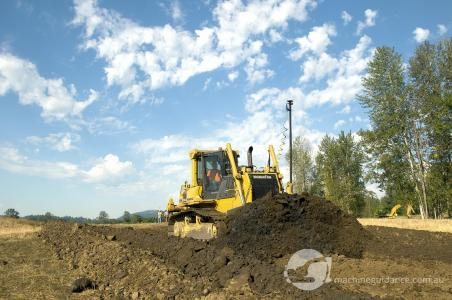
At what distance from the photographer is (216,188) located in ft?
47.2

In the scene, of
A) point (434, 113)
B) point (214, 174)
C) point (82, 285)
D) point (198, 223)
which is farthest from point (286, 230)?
point (434, 113)

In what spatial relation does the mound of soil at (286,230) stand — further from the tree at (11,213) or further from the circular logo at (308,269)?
the tree at (11,213)

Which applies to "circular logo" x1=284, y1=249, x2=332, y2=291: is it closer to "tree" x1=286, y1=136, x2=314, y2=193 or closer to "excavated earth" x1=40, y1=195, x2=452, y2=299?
"excavated earth" x1=40, y1=195, x2=452, y2=299

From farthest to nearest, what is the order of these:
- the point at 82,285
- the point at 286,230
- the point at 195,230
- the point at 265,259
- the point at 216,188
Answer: the point at 216,188, the point at 195,230, the point at 286,230, the point at 265,259, the point at 82,285

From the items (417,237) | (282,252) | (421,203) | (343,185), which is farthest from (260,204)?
(343,185)

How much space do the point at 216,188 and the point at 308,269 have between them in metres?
5.82

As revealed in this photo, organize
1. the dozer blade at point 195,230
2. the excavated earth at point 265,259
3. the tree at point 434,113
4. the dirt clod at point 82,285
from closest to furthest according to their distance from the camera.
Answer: the excavated earth at point 265,259
the dirt clod at point 82,285
the dozer blade at point 195,230
the tree at point 434,113

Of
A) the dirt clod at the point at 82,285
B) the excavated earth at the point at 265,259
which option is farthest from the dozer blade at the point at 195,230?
the dirt clod at the point at 82,285

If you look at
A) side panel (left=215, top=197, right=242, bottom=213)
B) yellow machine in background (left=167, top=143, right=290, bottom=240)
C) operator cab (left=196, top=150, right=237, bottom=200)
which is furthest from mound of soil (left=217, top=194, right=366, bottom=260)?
operator cab (left=196, top=150, right=237, bottom=200)

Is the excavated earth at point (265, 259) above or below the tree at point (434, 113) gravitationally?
below

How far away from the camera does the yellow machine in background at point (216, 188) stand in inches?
509

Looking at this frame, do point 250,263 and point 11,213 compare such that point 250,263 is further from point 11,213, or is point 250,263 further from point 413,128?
point 11,213

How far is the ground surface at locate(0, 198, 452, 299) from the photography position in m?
7.77

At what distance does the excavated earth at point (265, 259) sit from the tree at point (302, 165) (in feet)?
127
